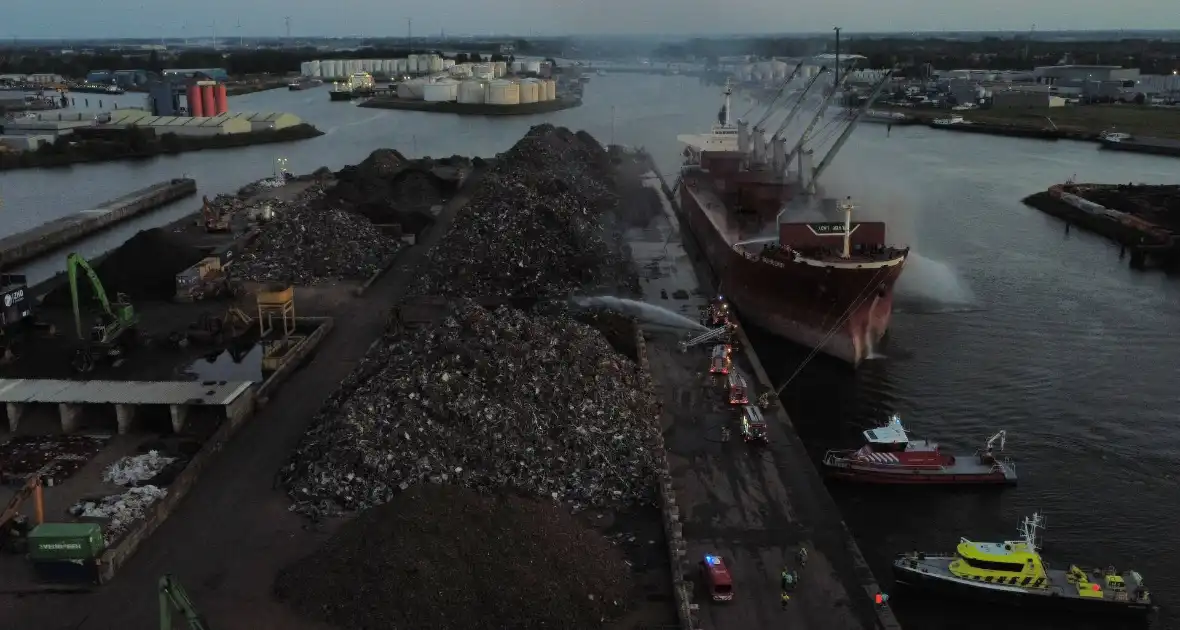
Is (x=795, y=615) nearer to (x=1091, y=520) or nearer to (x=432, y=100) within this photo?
(x=1091, y=520)

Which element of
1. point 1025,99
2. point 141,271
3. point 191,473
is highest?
point 1025,99

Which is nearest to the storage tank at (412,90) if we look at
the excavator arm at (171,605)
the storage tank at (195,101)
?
the storage tank at (195,101)

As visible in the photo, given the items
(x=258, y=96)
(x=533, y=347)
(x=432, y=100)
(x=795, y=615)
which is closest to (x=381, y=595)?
(x=795, y=615)

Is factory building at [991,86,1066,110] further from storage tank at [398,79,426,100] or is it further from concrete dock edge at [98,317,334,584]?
concrete dock edge at [98,317,334,584]

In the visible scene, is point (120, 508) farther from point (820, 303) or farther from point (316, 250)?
point (820, 303)

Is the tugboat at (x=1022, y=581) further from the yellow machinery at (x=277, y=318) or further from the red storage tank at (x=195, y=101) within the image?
the red storage tank at (x=195, y=101)

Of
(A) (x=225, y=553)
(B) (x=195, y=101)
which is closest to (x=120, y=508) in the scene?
(A) (x=225, y=553)
